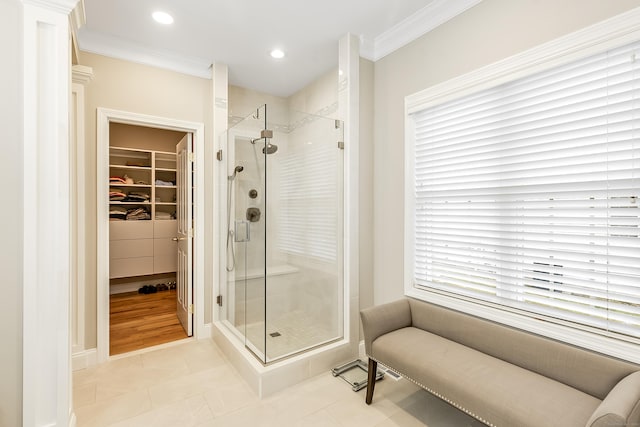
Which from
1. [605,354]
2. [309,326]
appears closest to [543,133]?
[605,354]

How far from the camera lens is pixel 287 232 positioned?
2635mm

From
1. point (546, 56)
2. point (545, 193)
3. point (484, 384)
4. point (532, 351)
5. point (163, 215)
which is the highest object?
point (546, 56)

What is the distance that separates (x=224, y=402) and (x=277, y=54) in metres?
2.99

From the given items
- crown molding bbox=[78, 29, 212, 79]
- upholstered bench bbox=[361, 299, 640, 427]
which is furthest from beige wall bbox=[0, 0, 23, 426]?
upholstered bench bbox=[361, 299, 640, 427]

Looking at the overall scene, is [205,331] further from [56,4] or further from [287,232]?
[56,4]

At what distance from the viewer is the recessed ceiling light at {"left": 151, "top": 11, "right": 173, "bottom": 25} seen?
234 cm

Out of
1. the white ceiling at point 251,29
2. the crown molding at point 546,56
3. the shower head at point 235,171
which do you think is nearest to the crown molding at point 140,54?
the white ceiling at point 251,29

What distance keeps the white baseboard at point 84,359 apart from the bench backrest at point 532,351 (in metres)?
2.71

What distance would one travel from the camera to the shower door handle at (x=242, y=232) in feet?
8.70

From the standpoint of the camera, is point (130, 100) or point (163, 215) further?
point (163, 215)

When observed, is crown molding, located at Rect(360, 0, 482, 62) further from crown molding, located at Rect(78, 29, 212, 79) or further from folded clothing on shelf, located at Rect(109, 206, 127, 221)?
folded clothing on shelf, located at Rect(109, 206, 127, 221)

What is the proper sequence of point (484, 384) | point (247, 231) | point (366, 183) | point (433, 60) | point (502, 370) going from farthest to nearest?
point (366, 183), point (247, 231), point (433, 60), point (502, 370), point (484, 384)

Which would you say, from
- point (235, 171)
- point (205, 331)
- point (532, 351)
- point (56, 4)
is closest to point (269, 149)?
point (235, 171)

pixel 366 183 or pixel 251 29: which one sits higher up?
pixel 251 29
